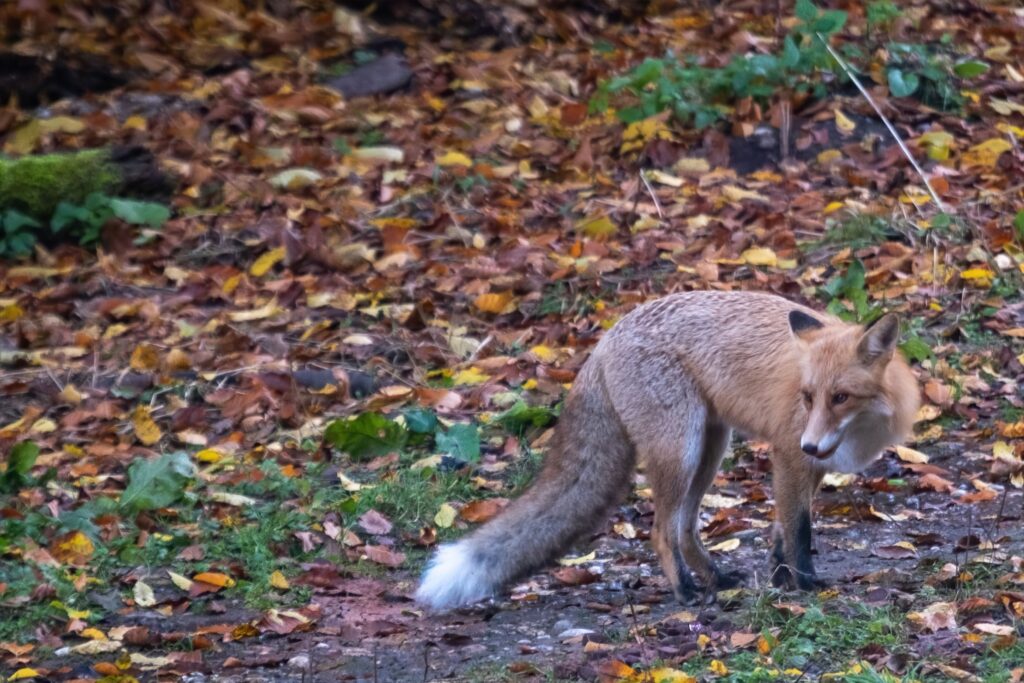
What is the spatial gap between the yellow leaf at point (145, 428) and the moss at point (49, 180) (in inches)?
115

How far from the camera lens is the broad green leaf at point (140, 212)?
31.7 feet

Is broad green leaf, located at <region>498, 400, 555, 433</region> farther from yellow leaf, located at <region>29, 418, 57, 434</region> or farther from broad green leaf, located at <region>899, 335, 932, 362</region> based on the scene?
yellow leaf, located at <region>29, 418, 57, 434</region>

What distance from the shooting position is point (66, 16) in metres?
12.4

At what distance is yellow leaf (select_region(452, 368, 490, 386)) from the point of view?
24.4ft

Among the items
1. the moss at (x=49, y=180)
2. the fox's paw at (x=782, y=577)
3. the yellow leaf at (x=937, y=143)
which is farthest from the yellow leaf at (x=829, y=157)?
the moss at (x=49, y=180)

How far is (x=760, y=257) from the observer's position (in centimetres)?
838

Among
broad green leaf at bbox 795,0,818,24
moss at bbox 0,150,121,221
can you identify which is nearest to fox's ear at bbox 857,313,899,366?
broad green leaf at bbox 795,0,818,24

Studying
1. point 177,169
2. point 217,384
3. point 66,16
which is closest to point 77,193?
point 177,169

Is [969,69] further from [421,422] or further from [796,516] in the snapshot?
[796,516]

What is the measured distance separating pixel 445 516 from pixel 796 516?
1.72 metres

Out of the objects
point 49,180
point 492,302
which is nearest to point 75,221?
point 49,180

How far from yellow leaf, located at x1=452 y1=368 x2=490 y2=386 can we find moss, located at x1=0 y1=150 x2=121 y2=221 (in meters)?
3.65

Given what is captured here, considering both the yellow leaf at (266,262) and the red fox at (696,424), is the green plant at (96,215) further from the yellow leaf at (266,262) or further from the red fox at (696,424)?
the red fox at (696,424)

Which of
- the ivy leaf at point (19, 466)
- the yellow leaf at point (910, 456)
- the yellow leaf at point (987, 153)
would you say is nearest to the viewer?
the yellow leaf at point (910, 456)
